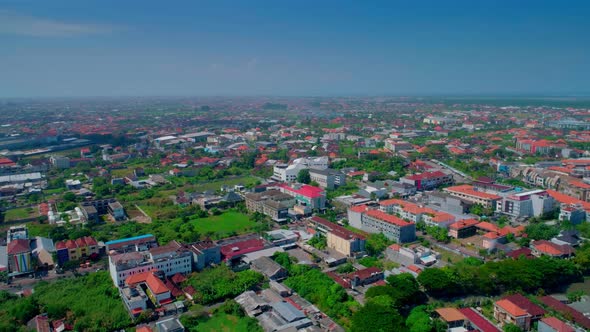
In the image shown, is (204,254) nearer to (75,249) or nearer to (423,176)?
(75,249)

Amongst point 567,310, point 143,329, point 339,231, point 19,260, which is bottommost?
point 143,329

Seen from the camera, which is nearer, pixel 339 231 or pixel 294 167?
pixel 339 231

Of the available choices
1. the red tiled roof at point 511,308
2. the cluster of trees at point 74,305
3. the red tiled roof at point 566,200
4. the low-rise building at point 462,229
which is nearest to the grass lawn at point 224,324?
the cluster of trees at point 74,305

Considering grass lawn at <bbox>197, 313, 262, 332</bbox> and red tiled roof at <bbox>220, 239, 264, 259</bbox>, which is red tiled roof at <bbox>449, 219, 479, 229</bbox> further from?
grass lawn at <bbox>197, 313, 262, 332</bbox>

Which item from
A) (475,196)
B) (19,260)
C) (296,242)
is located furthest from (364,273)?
(19,260)

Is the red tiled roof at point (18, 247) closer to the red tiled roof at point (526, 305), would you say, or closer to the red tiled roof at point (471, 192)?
the red tiled roof at point (526, 305)

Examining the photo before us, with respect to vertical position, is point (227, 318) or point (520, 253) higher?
point (520, 253)
